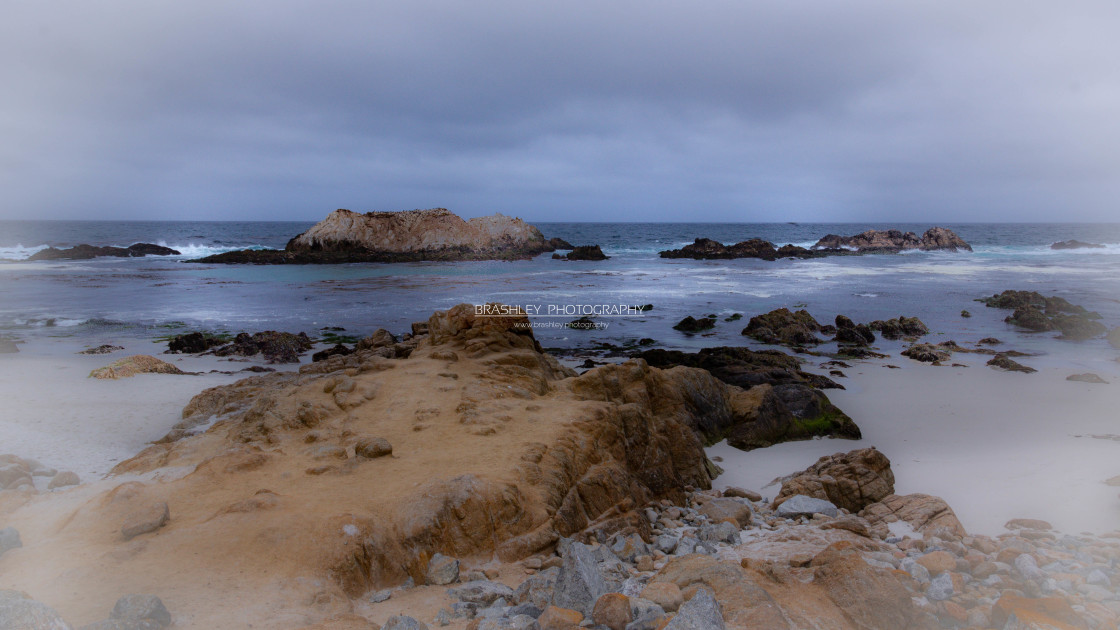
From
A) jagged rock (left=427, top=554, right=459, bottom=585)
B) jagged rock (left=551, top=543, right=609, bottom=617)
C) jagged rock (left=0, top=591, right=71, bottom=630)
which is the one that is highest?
jagged rock (left=0, top=591, right=71, bottom=630)

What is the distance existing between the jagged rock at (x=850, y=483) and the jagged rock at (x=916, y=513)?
140 millimetres

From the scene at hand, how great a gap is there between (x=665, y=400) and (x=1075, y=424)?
6106 mm

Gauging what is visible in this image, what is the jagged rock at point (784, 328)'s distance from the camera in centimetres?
1614

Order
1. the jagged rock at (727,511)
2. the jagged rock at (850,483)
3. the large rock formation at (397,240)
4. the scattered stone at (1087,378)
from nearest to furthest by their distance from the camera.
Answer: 1. the jagged rock at (727,511)
2. the jagged rock at (850,483)
3. the scattered stone at (1087,378)
4. the large rock formation at (397,240)

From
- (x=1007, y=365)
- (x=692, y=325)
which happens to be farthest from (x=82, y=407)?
(x=1007, y=365)

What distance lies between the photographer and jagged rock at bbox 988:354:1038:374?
475 inches

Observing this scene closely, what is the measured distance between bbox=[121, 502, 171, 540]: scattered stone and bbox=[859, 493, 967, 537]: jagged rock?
20.0ft

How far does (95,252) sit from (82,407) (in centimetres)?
4733

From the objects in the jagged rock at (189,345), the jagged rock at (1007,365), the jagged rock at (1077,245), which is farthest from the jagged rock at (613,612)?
the jagged rock at (1077,245)

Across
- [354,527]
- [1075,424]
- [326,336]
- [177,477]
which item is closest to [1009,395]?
[1075,424]

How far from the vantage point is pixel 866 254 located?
57.6 m

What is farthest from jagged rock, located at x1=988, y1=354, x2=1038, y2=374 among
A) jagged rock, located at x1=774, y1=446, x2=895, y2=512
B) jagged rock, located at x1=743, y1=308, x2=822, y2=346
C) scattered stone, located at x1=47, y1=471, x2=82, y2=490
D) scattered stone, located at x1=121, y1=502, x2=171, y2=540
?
scattered stone, located at x1=47, y1=471, x2=82, y2=490

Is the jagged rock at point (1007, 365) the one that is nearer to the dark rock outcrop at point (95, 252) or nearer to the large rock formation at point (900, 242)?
the dark rock outcrop at point (95, 252)

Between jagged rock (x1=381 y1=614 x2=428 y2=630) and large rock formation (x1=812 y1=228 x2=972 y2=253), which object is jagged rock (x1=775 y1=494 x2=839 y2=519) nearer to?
jagged rock (x1=381 y1=614 x2=428 y2=630)
